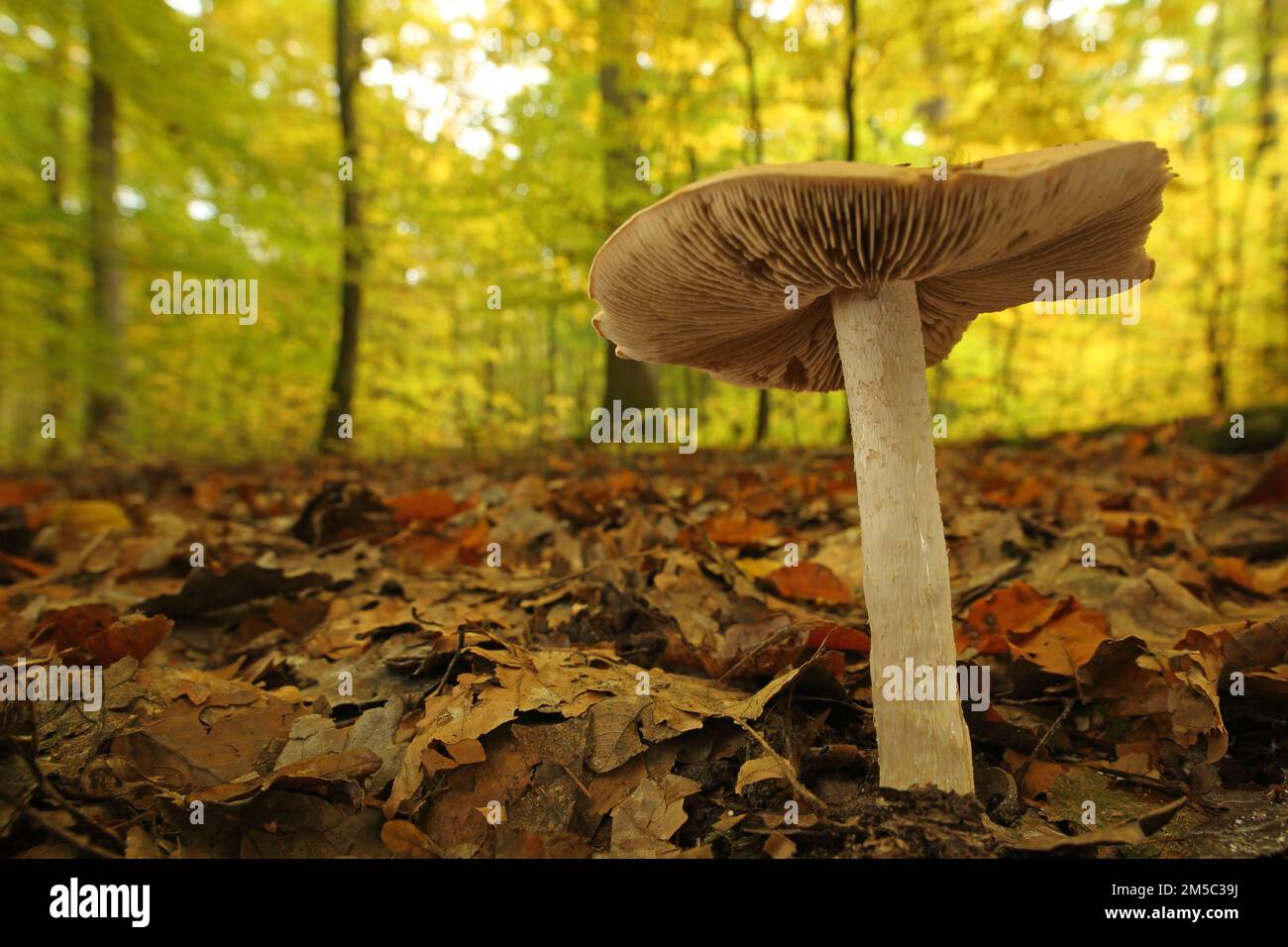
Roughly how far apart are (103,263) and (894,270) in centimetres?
950

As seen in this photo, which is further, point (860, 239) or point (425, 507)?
point (425, 507)

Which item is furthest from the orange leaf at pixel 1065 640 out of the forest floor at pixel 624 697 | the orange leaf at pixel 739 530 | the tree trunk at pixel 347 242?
the tree trunk at pixel 347 242

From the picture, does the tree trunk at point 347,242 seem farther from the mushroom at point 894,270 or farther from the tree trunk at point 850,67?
the mushroom at point 894,270

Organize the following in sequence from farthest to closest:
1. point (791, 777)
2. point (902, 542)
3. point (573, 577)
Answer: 1. point (573, 577)
2. point (902, 542)
3. point (791, 777)

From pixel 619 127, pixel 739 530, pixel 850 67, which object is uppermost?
pixel 850 67

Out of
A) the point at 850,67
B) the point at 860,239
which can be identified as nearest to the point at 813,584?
the point at 860,239

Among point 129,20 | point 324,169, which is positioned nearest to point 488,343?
point 324,169

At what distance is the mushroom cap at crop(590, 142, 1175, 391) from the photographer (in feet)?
3.92

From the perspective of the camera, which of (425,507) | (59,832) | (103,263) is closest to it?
(59,832)

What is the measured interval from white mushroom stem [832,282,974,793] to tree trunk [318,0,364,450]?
338 inches

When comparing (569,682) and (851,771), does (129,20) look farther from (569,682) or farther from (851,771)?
(851,771)

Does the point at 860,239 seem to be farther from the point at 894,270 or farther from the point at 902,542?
the point at 902,542

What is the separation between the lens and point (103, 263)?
786 centimetres
